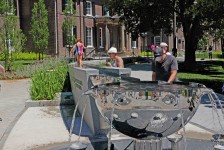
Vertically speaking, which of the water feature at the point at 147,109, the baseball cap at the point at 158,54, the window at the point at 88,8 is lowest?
the water feature at the point at 147,109

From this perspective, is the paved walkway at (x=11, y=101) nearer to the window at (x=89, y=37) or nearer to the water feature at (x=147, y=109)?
the water feature at (x=147, y=109)

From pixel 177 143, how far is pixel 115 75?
1716 mm

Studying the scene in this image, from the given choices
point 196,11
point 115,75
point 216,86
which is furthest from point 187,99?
point 196,11

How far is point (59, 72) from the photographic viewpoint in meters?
14.9

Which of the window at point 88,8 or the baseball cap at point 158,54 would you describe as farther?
the window at point 88,8

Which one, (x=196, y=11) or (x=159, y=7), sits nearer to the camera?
(x=196, y=11)

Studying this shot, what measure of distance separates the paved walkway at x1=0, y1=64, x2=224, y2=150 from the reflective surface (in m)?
3.41

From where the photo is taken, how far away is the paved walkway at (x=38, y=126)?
26.8 ft

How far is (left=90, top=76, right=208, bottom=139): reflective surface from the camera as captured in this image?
475cm

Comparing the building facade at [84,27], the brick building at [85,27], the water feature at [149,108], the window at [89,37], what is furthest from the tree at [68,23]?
the water feature at [149,108]

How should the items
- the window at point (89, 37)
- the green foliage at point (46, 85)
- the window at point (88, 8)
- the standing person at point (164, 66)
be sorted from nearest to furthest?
the standing person at point (164, 66) → the green foliage at point (46, 85) → the window at point (89, 37) → the window at point (88, 8)

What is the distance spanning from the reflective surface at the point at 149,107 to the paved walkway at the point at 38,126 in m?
3.41

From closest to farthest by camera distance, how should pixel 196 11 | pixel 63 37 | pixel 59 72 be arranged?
pixel 59 72 → pixel 196 11 → pixel 63 37

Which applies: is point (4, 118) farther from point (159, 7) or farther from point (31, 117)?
point (159, 7)
